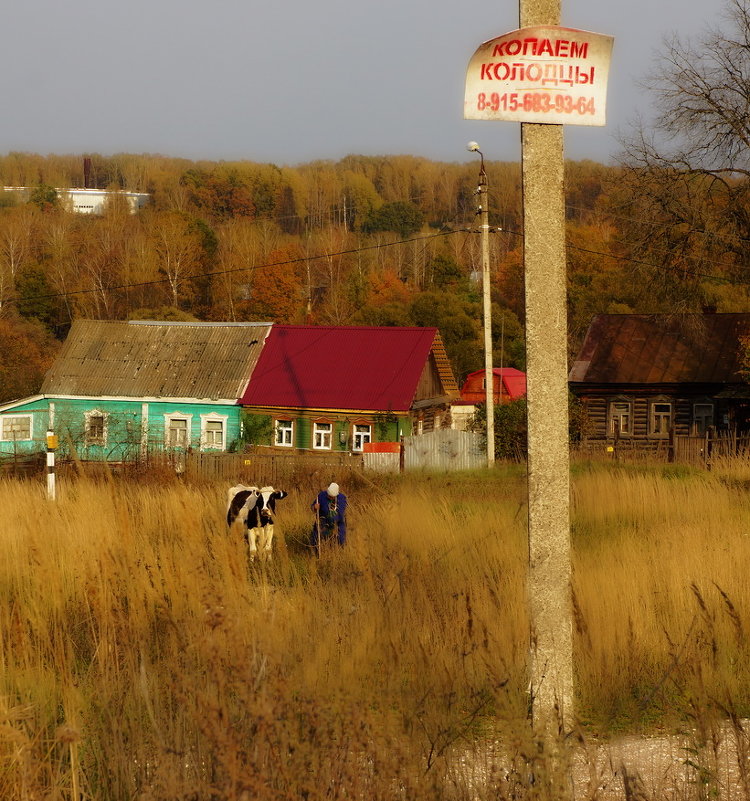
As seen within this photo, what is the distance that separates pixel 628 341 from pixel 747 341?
741 centimetres

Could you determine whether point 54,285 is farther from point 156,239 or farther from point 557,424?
point 557,424

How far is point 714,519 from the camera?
36.4ft

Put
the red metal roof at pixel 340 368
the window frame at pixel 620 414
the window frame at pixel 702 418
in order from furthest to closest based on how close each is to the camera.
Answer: the window frame at pixel 620 414
the window frame at pixel 702 418
the red metal roof at pixel 340 368

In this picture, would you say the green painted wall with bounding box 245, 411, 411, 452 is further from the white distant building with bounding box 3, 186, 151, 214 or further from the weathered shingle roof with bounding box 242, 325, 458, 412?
the white distant building with bounding box 3, 186, 151, 214

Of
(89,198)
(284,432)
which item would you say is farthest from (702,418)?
(89,198)

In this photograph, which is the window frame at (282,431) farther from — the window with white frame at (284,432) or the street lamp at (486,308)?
the street lamp at (486,308)

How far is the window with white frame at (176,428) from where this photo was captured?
3522 centimetres

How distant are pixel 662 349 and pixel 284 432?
13979 millimetres

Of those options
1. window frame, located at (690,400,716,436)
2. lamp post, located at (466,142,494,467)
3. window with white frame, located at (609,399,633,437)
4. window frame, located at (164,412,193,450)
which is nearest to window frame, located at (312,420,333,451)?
window frame, located at (164,412,193,450)

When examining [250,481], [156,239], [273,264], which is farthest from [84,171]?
[250,481]

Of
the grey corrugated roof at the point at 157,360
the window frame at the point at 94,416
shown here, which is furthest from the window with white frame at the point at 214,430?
the window frame at the point at 94,416

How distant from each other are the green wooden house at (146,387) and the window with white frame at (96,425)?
0.13ft

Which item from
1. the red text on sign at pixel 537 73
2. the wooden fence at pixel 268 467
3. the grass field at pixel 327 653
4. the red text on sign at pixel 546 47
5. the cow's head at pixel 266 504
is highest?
the red text on sign at pixel 546 47

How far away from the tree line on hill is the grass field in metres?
7.54
